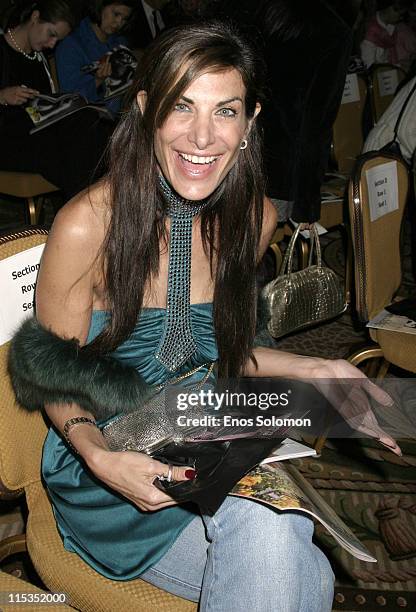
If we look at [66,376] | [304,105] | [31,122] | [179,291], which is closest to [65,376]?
[66,376]

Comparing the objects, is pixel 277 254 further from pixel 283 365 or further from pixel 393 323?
pixel 283 365

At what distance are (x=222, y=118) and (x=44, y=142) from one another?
2400 mm

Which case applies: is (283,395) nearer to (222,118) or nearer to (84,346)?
(84,346)

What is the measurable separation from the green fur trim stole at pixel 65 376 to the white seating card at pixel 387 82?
163 inches

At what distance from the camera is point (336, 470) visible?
8.21 ft

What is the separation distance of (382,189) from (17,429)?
1.57 m

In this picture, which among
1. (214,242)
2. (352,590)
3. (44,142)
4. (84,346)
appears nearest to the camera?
(84,346)

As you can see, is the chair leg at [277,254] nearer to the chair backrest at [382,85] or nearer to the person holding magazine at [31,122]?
the person holding magazine at [31,122]

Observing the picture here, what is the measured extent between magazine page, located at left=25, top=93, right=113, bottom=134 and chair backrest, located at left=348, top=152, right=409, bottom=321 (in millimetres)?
1815

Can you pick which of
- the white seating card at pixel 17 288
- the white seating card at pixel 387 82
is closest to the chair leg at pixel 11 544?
the white seating card at pixel 17 288

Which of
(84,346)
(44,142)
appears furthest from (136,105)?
(44,142)

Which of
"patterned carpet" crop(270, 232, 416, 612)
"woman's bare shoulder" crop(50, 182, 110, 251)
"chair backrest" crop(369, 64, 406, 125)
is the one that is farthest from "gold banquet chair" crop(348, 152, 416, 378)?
"chair backrest" crop(369, 64, 406, 125)

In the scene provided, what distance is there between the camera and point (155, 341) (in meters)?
1.50

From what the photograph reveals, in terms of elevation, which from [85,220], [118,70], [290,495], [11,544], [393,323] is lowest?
[11,544]
